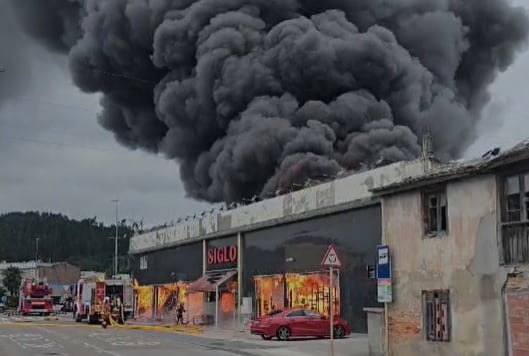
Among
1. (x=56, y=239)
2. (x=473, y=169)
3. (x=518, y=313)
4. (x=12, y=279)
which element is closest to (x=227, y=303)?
(x=473, y=169)

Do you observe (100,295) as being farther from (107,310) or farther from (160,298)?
(160,298)

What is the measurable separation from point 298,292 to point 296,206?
328 centimetres

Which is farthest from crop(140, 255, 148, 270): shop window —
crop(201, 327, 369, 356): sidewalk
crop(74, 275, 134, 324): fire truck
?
crop(201, 327, 369, 356): sidewalk

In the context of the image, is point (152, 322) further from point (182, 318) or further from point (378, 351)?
point (378, 351)

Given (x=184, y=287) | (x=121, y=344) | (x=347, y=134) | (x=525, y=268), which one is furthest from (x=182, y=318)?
(x=525, y=268)

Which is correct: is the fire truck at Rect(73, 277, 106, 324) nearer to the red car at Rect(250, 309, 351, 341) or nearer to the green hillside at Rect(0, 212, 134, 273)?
the red car at Rect(250, 309, 351, 341)

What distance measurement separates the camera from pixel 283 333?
22969 millimetres

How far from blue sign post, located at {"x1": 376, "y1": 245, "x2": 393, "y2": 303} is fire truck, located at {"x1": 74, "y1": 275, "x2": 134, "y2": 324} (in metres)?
23.0

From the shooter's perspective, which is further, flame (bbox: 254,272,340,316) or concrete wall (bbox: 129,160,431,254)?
flame (bbox: 254,272,340,316)

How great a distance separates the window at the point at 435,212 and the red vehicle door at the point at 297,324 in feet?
28.4

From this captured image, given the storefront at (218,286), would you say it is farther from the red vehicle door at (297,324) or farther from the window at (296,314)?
the red vehicle door at (297,324)

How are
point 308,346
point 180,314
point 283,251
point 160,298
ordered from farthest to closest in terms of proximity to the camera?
point 160,298 → point 180,314 → point 283,251 → point 308,346

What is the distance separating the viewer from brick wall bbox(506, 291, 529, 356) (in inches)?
505

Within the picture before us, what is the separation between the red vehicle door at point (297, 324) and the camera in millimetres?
23094
